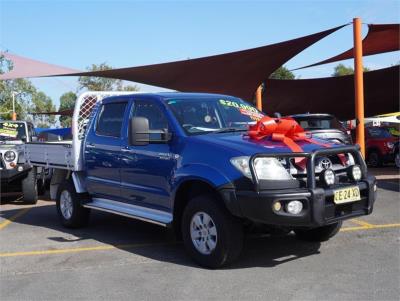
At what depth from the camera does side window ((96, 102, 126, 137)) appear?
666 cm

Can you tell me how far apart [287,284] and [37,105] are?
76278 mm

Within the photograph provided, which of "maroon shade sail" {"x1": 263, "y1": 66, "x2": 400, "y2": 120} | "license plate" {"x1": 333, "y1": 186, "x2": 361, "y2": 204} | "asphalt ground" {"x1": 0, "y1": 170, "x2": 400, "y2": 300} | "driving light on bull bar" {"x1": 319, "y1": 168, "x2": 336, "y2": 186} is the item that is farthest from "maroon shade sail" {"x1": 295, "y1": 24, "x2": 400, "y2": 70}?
"driving light on bull bar" {"x1": 319, "y1": 168, "x2": 336, "y2": 186}

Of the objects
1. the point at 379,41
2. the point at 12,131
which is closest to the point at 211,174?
the point at 12,131

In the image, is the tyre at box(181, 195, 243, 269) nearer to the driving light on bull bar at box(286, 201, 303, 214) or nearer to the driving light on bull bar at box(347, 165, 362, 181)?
the driving light on bull bar at box(286, 201, 303, 214)

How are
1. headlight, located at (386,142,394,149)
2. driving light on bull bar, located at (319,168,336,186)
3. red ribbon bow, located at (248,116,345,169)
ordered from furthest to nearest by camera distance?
1. headlight, located at (386,142,394,149)
2. red ribbon bow, located at (248,116,345,169)
3. driving light on bull bar, located at (319,168,336,186)

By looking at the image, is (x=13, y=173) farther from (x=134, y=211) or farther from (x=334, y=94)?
(x=334, y=94)

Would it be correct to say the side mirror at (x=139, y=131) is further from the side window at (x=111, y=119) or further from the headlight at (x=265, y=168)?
the headlight at (x=265, y=168)

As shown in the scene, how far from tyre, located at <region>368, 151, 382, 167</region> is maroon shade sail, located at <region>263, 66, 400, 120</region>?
2.56 meters

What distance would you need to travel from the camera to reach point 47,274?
17.2 feet

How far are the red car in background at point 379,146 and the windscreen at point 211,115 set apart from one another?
38.5ft

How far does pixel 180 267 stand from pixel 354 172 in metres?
2.04

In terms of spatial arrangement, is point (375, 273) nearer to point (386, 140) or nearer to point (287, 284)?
point (287, 284)

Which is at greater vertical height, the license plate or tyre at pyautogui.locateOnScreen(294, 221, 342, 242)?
the license plate

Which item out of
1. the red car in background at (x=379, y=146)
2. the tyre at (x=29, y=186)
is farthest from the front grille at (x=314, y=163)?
the red car in background at (x=379, y=146)
